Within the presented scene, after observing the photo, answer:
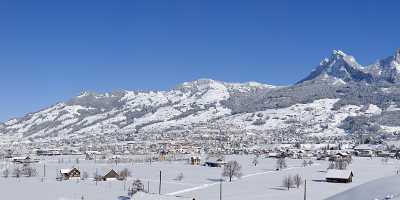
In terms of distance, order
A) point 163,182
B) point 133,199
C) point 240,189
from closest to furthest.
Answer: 1. point 133,199
2. point 240,189
3. point 163,182

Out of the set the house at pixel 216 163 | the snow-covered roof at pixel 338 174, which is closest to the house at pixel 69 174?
the house at pixel 216 163

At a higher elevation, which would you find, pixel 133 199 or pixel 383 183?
pixel 383 183

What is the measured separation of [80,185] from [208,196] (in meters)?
29.7

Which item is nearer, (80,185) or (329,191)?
(329,191)

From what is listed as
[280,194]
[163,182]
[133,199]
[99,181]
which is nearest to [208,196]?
[280,194]

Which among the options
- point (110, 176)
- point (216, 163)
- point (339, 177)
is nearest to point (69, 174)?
point (110, 176)

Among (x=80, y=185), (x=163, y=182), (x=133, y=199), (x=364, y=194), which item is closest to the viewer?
(x=364, y=194)

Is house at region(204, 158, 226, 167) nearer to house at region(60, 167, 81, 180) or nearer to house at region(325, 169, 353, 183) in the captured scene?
house at region(60, 167, 81, 180)

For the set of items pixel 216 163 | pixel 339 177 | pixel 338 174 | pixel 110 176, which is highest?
pixel 216 163

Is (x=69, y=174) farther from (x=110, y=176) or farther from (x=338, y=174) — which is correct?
(x=338, y=174)

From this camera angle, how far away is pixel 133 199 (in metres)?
70.2

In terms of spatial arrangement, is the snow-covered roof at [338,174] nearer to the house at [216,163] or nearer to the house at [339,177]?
the house at [339,177]

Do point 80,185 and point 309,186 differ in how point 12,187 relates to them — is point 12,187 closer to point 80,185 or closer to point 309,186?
point 80,185

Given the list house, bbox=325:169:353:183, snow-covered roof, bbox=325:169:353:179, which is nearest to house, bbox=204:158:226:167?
snow-covered roof, bbox=325:169:353:179
